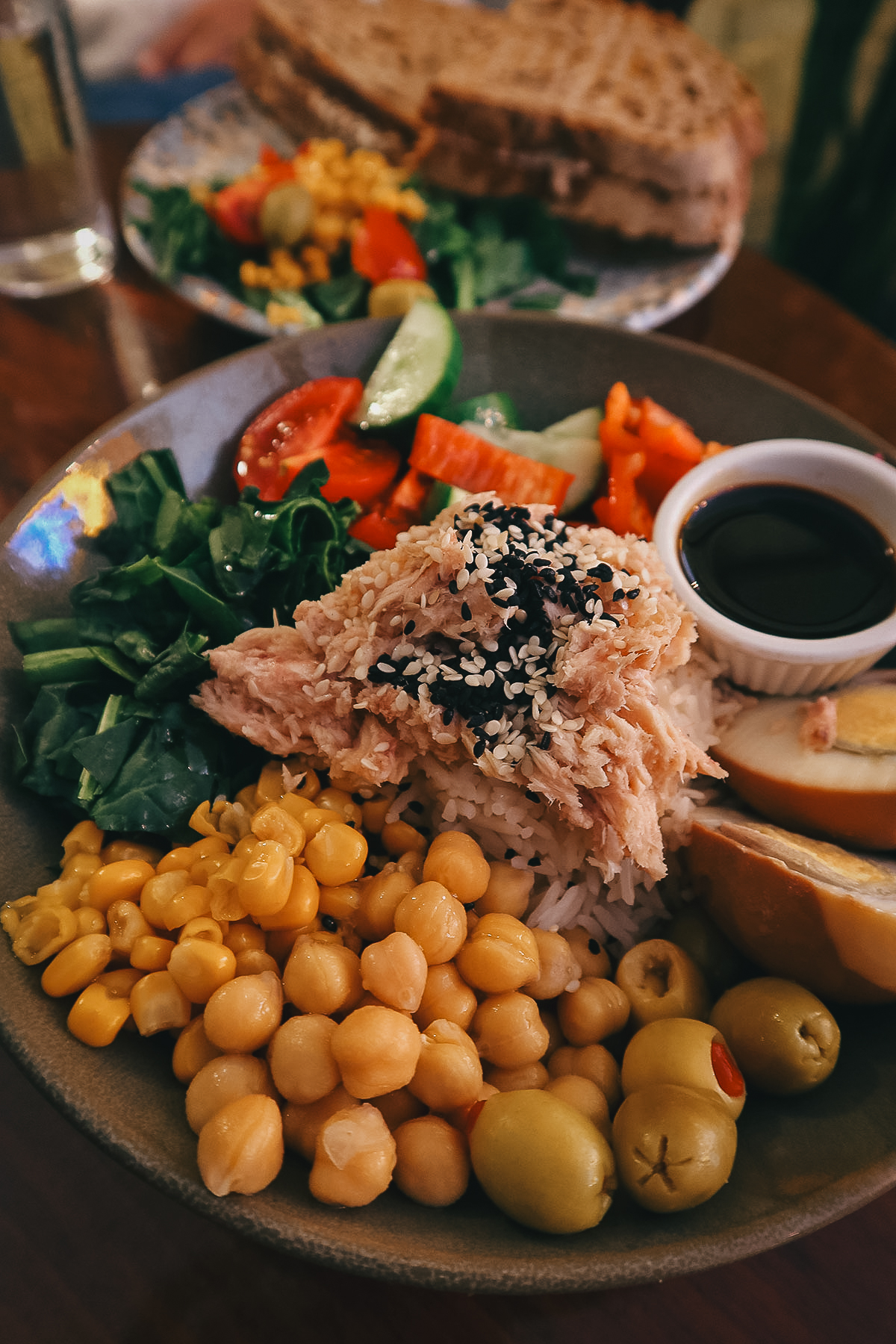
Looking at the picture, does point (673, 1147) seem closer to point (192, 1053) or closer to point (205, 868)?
point (192, 1053)

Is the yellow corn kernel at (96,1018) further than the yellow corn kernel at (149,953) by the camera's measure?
No

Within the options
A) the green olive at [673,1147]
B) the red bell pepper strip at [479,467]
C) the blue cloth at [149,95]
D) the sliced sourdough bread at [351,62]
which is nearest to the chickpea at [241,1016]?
the green olive at [673,1147]

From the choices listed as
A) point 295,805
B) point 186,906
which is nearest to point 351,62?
point 295,805

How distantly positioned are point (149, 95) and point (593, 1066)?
5.22 m

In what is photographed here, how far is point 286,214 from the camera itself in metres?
2.88

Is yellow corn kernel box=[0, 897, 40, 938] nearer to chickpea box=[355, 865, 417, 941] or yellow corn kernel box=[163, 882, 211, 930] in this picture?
yellow corn kernel box=[163, 882, 211, 930]

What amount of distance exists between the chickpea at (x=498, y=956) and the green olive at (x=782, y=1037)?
1.20 ft

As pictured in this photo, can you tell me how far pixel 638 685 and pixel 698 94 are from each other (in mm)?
2758

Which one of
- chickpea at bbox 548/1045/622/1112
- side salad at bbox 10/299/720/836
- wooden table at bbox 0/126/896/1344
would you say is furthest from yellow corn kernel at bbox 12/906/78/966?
chickpea at bbox 548/1045/622/1112

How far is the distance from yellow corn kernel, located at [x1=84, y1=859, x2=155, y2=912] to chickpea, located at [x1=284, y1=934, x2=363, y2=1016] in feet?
1.09

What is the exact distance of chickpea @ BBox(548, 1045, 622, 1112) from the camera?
155cm

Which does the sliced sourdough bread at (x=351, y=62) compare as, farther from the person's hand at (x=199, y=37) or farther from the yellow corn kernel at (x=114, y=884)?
the yellow corn kernel at (x=114, y=884)

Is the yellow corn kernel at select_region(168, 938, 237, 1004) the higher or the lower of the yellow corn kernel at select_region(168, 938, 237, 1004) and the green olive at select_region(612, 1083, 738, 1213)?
the higher

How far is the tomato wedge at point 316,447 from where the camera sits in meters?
2.19
